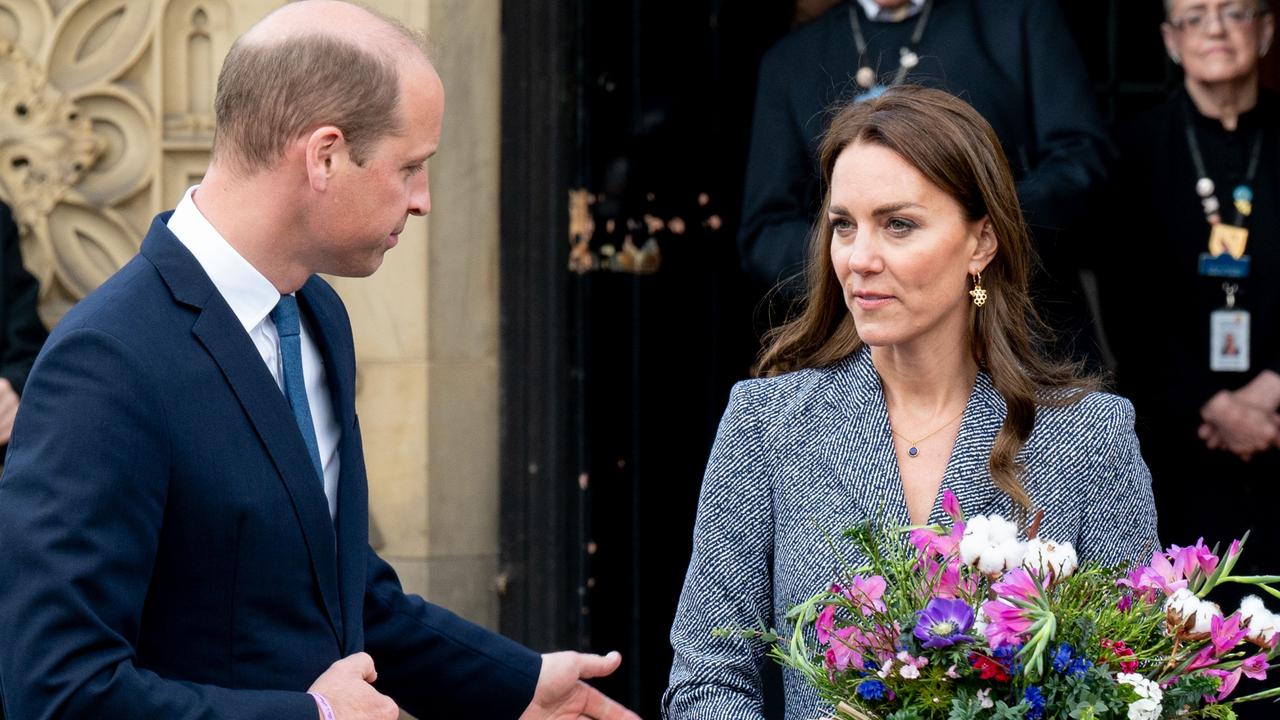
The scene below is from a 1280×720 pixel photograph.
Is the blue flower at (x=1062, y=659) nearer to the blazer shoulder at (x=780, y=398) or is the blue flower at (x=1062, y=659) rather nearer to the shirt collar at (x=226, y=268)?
the blazer shoulder at (x=780, y=398)

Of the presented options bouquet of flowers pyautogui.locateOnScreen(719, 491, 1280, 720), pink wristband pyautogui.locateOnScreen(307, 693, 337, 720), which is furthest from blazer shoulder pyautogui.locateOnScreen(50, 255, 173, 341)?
bouquet of flowers pyautogui.locateOnScreen(719, 491, 1280, 720)

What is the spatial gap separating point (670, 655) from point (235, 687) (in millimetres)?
2962

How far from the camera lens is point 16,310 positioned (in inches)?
193

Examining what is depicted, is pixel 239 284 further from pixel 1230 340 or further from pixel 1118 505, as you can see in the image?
pixel 1230 340

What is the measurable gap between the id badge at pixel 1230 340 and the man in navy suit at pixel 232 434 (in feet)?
9.76

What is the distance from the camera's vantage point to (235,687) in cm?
241

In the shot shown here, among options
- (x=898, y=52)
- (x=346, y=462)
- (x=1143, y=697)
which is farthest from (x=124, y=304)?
Answer: (x=898, y=52)

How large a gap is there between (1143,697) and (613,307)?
3249mm

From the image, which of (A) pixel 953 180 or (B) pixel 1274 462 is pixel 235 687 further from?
(B) pixel 1274 462

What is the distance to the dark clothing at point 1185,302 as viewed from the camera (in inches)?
197

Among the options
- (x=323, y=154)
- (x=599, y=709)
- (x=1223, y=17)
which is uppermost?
(x=1223, y=17)

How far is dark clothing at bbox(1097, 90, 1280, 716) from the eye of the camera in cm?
500

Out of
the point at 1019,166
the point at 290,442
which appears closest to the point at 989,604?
the point at 290,442

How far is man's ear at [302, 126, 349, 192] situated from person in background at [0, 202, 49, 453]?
2.63 metres
